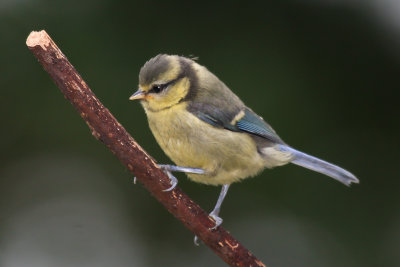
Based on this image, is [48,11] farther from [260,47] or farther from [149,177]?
[149,177]

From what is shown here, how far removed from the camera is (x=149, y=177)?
3.35 meters

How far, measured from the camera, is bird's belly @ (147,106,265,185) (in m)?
3.72

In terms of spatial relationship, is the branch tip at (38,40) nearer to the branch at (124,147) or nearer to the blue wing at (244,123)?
the branch at (124,147)

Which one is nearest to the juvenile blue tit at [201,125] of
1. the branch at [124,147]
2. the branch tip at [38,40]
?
the branch at [124,147]

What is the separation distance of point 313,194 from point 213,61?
1440 mm

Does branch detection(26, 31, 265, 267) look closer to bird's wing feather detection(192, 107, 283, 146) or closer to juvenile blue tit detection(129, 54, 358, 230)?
juvenile blue tit detection(129, 54, 358, 230)

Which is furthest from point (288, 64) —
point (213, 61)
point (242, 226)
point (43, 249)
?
point (43, 249)

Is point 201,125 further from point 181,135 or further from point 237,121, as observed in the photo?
point 237,121

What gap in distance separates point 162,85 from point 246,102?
140cm

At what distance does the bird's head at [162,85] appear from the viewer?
3.82 meters

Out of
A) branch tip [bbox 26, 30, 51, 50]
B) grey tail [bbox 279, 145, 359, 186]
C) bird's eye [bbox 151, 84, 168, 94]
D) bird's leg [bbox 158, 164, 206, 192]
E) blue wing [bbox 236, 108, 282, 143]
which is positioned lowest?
grey tail [bbox 279, 145, 359, 186]

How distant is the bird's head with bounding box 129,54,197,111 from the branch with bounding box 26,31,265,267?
605 millimetres

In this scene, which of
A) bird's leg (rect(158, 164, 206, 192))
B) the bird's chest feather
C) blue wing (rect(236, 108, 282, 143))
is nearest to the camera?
bird's leg (rect(158, 164, 206, 192))

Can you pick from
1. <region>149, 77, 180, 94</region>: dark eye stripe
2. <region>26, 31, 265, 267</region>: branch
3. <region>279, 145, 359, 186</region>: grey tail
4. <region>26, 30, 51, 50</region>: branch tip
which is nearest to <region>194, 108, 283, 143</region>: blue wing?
<region>279, 145, 359, 186</region>: grey tail
